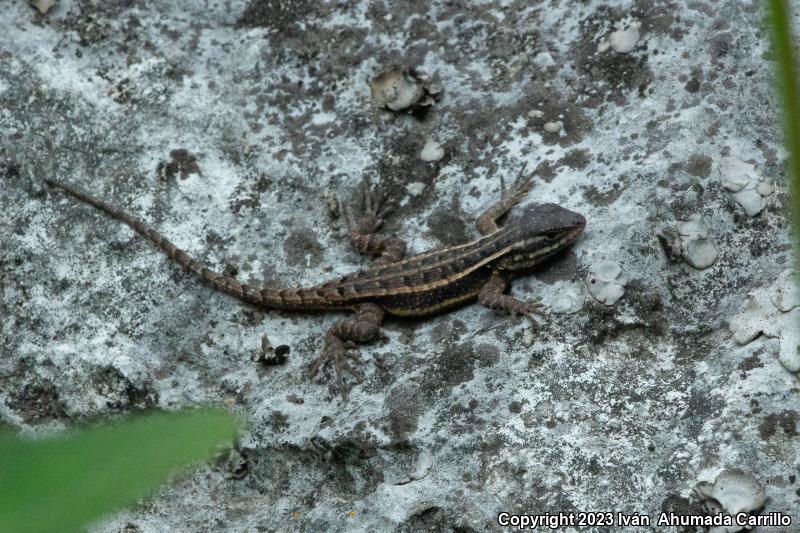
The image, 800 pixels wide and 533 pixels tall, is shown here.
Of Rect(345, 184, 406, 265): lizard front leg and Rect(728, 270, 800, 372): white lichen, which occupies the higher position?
Rect(345, 184, 406, 265): lizard front leg

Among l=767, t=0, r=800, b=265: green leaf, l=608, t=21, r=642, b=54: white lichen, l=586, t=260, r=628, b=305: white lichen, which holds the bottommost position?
l=767, t=0, r=800, b=265: green leaf

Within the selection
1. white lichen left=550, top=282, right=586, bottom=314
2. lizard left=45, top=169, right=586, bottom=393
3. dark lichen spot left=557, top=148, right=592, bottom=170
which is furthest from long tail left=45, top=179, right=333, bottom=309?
dark lichen spot left=557, top=148, right=592, bottom=170

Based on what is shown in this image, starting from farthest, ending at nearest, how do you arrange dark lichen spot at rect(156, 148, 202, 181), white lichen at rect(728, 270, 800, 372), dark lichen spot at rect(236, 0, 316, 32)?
1. dark lichen spot at rect(236, 0, 316, 32)
2. dark lichen spot at rect(156, 148, 202, 181)
3. white lichen at rect(728, 270, 800, 372)

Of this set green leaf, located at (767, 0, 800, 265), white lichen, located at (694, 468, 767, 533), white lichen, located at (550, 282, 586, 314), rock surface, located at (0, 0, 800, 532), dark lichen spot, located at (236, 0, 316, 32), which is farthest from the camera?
dark lichen spot, located at (236, 0, 316, 32)

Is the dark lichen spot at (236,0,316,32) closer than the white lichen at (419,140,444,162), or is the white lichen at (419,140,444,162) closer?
the white lichen at (419,140,444,162)

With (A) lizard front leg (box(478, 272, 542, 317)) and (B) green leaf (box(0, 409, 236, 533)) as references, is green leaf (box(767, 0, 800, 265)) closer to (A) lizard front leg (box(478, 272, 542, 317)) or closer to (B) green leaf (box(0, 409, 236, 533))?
(B) green leaf (box(0, 409, 236, 533))

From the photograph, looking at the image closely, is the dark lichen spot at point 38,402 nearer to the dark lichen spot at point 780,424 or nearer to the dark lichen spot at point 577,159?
the dark lichen spot at point 577,159

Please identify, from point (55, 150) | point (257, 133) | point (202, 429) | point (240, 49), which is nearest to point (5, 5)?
point (55, 150)

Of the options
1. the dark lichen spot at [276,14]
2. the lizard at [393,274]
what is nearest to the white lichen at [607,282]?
the lizard at [393,274]

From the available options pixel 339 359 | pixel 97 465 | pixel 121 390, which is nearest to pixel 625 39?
pixel 339 359
